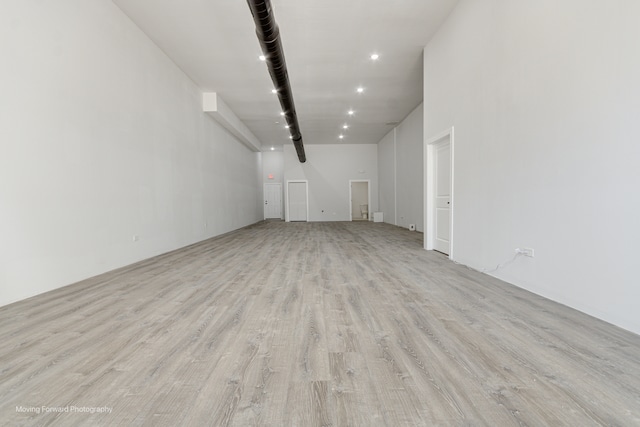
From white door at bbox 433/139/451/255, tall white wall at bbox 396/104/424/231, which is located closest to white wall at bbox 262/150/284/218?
tall white wall at bbox 396/104/424/231

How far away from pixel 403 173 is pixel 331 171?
4.58 meters

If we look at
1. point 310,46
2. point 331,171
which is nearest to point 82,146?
point 310,46

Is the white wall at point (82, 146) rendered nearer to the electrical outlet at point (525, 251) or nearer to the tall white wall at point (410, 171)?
the electrical outlet at point (525, 251)

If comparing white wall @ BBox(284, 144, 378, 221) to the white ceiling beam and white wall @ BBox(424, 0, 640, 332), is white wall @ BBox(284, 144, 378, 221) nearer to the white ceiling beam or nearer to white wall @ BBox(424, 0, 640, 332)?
the white ceiling beam

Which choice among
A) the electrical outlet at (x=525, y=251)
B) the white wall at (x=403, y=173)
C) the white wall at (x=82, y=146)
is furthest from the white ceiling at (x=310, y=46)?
the electrical outlet at (x=525, y=251)

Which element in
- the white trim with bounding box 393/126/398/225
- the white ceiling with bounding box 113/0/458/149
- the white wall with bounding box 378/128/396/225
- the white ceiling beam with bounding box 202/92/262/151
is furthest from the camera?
the white wall with bounding box 378/128/396/225

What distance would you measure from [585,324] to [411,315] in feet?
4.22

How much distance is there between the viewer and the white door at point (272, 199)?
17562mm

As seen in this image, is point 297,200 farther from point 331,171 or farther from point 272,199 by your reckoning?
point 272,199

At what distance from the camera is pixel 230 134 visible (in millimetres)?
10250

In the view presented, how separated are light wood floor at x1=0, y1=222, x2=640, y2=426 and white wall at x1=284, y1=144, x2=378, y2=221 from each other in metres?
11.5

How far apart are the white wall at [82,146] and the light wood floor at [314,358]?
68cm

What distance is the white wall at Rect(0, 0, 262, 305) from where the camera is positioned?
9.64 feet

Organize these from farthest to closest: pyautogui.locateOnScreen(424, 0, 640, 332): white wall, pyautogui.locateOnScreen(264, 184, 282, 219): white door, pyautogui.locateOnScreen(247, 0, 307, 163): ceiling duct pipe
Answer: pyautogui.locateOnScreen(264, 184, 282, 219): white door → pyautogui.locateOnScreen(247, 0, 307, 163): ceiling duct pipe → pyautogui.locateOnScreen(424, 0, 640, 332): white wall
